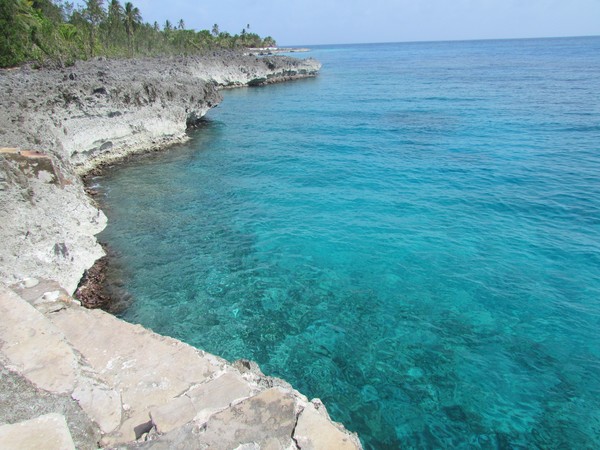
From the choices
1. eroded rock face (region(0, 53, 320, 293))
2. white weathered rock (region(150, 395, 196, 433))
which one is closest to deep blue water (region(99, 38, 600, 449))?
eroded rock face (region(0, 53, 320, 293))

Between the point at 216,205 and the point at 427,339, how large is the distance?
14170mm

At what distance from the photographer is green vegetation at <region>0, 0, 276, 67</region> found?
114ft

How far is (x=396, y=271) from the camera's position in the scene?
16.1 meters

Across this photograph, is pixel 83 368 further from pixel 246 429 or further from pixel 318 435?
pixel 318 435

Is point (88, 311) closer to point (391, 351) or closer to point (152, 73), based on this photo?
point (391, 351)

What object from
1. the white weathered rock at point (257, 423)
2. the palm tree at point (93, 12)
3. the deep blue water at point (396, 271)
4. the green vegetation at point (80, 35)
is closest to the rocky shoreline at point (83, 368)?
the white weathered rock at point (257, 423)

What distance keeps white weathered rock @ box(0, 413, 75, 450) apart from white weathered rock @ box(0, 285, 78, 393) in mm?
1172

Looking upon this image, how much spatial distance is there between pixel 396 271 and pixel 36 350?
495 inches

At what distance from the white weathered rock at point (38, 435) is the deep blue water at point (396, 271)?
6940 mm

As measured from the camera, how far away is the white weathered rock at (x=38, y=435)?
4.79 meters

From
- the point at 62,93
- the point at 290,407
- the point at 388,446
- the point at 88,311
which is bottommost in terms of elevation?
the point at 388,446

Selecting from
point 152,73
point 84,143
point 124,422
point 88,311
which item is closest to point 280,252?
point 88,311

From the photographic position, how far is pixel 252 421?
228 inches

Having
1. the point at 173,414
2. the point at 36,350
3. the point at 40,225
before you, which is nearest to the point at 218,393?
the point at 173,414
